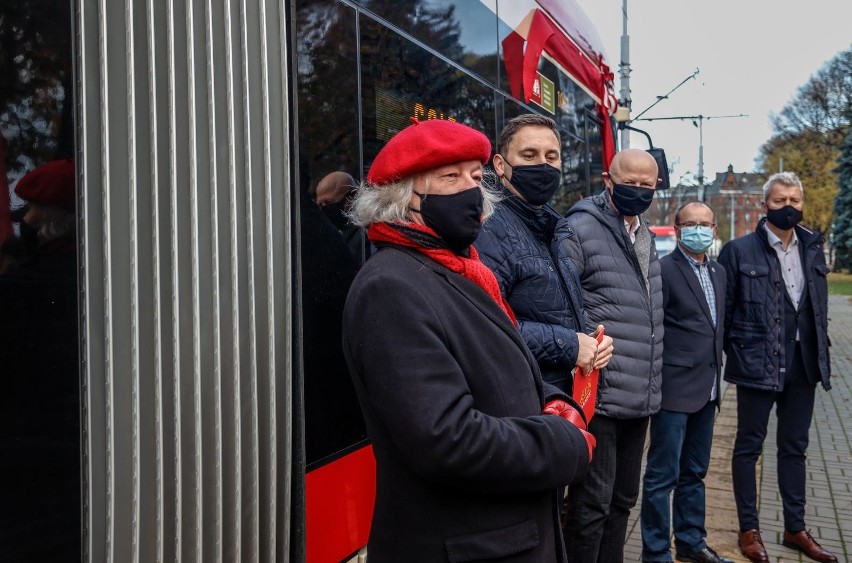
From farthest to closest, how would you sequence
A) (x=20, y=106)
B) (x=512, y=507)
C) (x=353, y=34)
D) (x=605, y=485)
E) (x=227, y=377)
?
1. (x=605, y=485)
2. (x=353, y=34)
3. (x=227, y=377)
4. (x=512, y=507)
5. (x=20, y=106)

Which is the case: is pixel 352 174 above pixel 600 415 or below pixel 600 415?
above

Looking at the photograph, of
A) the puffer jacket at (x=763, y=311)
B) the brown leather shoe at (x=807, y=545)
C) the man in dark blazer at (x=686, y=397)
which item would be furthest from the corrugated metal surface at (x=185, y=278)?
the brown leather shoe at (x=807, y=545)

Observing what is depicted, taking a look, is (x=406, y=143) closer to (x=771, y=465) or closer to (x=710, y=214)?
(x=710, y=214)

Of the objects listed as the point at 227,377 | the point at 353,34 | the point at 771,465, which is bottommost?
the point at 771,465

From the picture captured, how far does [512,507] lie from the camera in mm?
1827

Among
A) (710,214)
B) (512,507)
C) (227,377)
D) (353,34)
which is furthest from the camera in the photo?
(710,214)

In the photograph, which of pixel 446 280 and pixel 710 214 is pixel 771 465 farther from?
pixel 446 280

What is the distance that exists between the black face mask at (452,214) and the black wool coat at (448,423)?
0.29 feet

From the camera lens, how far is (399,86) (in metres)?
2.92

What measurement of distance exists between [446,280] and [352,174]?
0.85 metres

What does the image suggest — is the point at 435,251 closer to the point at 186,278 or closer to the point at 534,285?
the point at 186,278

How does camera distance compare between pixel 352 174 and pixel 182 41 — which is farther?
pixel 352 174

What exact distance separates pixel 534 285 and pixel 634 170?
1097 millimetres

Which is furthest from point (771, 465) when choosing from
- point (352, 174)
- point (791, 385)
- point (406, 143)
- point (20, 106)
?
point (20, 106)
